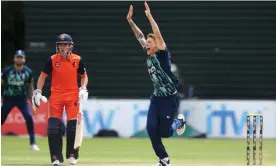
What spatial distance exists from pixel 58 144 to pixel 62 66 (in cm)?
124

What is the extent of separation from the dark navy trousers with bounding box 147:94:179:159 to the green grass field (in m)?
1.53

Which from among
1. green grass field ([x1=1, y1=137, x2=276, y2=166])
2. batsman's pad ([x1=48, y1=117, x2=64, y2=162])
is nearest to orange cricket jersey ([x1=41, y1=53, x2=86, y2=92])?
batsman's pad ([x1=48, y1=117, x2=64, y2=162])

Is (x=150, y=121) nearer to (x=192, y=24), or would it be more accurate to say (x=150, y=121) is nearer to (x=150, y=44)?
(x=150, y=44)

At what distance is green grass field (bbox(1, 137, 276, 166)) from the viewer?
15117mm

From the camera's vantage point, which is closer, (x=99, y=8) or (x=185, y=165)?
(x=185, y=165)

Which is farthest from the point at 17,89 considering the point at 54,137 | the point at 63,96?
the point at 54,137

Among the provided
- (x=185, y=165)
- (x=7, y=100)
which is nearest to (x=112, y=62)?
(x=7, y=100)

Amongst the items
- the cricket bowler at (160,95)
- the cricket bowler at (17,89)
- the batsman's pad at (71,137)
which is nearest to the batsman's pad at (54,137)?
the batsman's pad at (71,137)

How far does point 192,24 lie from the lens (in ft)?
82.4

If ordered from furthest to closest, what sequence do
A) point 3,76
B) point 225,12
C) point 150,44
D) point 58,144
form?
point 225,12 → point 3,76 → point 58,144 → point 150,44

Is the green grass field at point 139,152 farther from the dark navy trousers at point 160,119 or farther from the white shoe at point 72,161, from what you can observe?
the dark navy trousers at point 160,119

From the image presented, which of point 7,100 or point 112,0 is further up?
point 112,0

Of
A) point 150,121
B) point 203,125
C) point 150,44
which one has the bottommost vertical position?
point 203,125

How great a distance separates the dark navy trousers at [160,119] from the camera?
12.8 meters
